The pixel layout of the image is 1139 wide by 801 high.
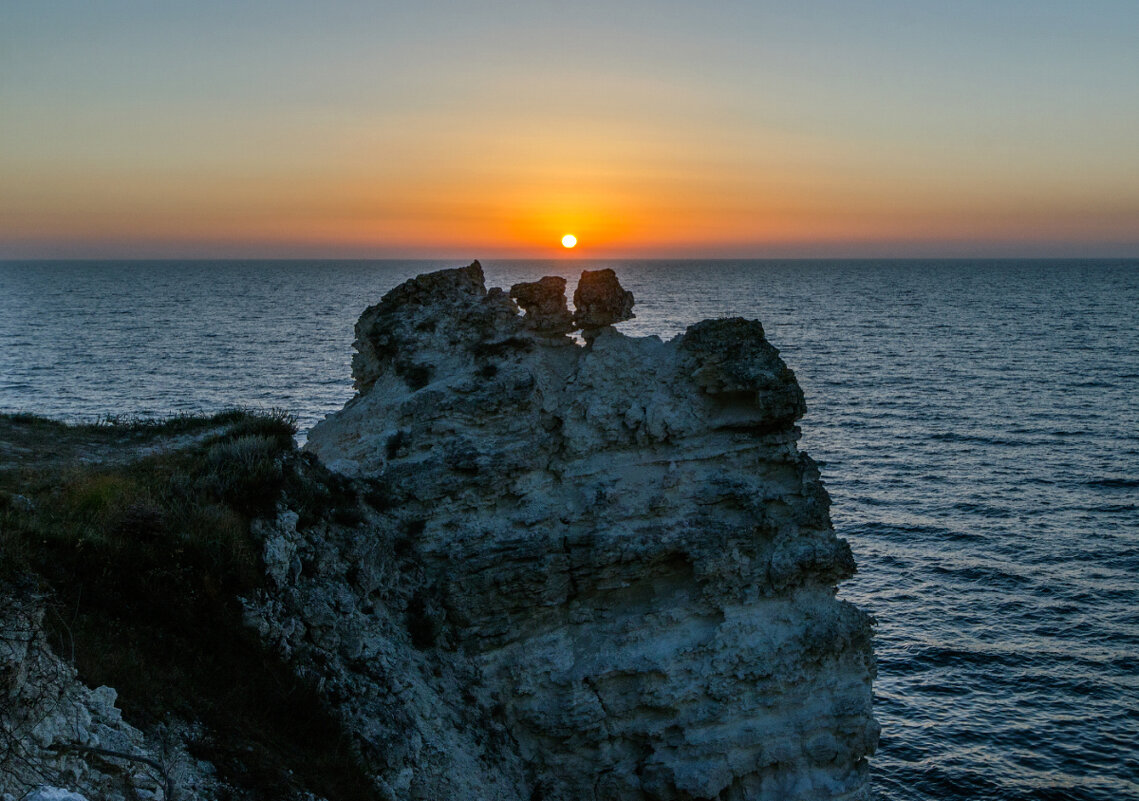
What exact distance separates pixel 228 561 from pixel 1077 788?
79.7ft

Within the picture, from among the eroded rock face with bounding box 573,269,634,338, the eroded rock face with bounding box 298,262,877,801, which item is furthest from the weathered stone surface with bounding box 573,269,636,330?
the eroded rock face with bounding box 298,262,877,801

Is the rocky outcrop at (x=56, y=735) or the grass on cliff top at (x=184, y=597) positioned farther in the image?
the grass on cliff top at (x=184, y=597)

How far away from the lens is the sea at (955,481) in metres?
28.0

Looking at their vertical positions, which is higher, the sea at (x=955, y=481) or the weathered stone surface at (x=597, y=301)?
the weathered stone surface at (x=597, y=301)

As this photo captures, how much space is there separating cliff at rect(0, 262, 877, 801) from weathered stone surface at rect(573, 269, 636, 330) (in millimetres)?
57

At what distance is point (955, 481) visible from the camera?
49.2 m

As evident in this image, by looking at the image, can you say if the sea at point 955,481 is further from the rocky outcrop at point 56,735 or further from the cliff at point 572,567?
the rocky outcrop at point 56,735

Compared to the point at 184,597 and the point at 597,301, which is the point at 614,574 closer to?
the point at 597,301

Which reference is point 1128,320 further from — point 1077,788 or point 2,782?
point 2,782

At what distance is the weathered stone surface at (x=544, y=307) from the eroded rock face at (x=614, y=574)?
2.13 feet

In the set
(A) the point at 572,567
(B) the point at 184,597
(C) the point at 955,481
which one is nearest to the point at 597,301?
(A) the point at 572,567

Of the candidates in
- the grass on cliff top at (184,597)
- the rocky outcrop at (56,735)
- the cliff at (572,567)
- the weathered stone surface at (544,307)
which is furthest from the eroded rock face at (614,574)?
the rocky outcrop at (56,735)

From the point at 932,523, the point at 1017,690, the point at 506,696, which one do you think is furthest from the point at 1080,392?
the point at 506,696

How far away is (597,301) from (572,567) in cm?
646
